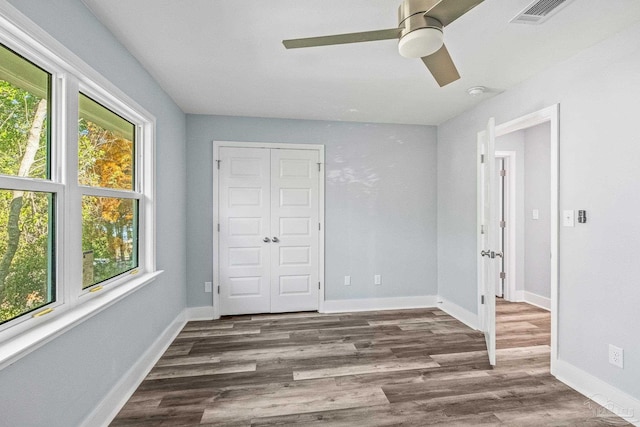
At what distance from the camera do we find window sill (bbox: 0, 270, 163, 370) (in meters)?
1.18

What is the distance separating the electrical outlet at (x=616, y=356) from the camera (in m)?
1.93

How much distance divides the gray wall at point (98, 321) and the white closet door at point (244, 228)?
0.62m

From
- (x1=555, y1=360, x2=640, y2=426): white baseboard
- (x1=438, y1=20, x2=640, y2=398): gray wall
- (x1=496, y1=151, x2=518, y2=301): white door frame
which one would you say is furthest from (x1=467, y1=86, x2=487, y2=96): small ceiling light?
(x1=555, y1=360, x2=640, y2=426): white baseboard

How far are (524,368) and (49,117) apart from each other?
373cm

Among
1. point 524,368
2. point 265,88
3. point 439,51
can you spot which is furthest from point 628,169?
point 265,88

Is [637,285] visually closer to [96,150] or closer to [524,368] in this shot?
[524,368]

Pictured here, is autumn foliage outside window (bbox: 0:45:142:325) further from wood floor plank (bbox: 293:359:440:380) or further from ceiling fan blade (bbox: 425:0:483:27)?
ceiling fan blade (bbox: 425:0:483:27)

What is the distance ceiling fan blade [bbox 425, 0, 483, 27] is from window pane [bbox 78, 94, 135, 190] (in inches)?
80.0

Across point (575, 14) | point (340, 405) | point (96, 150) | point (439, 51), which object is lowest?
point (340, 405)

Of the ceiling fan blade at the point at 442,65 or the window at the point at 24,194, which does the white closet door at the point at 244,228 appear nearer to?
the window at the point at 24,194

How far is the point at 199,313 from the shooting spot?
12.1 feet

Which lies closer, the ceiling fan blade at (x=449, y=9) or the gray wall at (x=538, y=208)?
the ceiling fan blade at (x=449, y=9)

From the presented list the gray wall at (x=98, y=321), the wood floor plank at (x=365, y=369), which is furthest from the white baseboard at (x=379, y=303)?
the gray wall at (x=98, y=321)

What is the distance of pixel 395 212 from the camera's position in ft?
13.3
